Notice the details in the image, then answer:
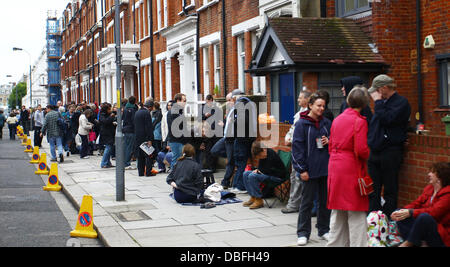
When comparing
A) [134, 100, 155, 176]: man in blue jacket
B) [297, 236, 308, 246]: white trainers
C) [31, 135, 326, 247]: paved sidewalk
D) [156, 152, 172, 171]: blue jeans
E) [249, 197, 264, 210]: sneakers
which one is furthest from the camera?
[134, 100, 155, 176]: man in blue jacket

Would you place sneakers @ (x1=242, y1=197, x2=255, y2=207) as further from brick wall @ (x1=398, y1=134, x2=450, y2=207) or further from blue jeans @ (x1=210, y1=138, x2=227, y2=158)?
brick wall @ (x1=398, y1=134, x2=450, y2=207)

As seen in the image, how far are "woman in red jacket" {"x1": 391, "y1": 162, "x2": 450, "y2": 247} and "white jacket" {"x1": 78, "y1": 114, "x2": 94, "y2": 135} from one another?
50.5 ft

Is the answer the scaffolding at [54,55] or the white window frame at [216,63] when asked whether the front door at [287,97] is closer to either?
the white window frame at [216,63]

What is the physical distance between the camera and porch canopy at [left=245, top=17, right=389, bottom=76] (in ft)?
38.0

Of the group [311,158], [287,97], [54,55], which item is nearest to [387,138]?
[311,158]

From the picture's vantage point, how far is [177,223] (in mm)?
9023

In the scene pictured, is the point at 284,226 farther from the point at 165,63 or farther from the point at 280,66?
the point at 165,63

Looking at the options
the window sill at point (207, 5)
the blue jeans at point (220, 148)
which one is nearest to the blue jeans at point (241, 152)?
the blue jeans at point (220, 148)

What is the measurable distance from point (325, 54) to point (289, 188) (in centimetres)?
297

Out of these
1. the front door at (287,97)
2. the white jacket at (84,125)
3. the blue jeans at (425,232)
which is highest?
the front door at (287,97)

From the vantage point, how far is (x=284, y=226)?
859 centimetres

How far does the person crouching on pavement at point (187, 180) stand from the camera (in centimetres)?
1070

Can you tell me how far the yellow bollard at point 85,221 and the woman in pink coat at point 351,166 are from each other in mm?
3658

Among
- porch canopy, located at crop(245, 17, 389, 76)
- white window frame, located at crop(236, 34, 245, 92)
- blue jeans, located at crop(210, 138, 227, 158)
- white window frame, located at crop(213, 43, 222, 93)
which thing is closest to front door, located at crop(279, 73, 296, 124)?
porch canopy, located at crop(245, 17, 389, 76)
